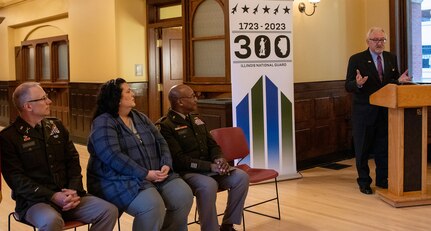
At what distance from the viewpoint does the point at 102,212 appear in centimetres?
265

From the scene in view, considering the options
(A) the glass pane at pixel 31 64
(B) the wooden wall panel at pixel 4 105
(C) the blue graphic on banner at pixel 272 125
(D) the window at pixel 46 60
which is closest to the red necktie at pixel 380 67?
(C) the blue graphic on banner at pixel 272 125

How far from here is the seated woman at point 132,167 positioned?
2822 mm

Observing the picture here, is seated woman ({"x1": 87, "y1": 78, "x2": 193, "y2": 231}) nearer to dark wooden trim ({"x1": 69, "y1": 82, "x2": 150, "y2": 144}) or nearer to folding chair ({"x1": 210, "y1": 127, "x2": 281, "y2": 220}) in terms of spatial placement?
folding chair ({"x1": 210, "y1": 127, "x2": 281, "y2": 220})

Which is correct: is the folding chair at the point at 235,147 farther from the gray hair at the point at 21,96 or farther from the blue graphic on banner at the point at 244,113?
the gray hair at the point at 21,96

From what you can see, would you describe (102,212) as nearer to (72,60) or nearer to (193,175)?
(193,175)

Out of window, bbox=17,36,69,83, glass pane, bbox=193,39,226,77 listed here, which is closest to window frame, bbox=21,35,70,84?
window, bbox=17,36,69,83

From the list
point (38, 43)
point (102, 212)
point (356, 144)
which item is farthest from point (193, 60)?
point (38, 43)

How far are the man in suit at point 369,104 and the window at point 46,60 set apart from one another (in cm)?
602

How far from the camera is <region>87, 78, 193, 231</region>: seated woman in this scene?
282 centimetres

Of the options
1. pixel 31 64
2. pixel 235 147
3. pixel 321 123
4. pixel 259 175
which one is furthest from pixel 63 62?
pixel 259 175

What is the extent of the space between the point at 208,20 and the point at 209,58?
46 centimetres

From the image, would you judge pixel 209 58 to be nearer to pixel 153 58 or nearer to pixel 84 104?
pixel 153 58

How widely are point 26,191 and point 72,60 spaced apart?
19.2 feet

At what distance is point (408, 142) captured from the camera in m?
4.18
